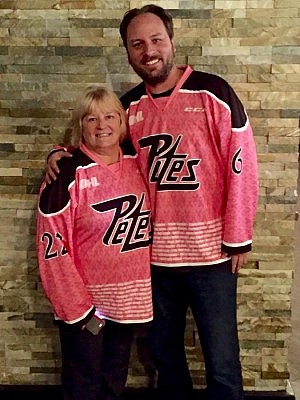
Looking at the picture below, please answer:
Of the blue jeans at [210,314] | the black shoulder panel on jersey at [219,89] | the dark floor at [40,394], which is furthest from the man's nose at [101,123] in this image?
the dark floor at [40,394]

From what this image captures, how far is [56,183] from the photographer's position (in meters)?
1.87

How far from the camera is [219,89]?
74.2 inches

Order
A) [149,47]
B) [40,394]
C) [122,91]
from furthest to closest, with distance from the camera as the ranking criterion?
1. [40,394]
2. [122,91]
3. [149,47]

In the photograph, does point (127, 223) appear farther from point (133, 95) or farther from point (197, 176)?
point (133, 95)

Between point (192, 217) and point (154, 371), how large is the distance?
2.37 ft

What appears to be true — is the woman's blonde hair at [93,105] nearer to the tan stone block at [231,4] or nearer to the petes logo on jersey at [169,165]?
the petes logo on jersey at [169,165]

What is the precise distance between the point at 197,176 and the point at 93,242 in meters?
0.35

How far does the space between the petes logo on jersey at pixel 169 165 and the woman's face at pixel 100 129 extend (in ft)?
0.39

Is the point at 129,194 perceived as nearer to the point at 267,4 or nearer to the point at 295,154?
the point at 295,154

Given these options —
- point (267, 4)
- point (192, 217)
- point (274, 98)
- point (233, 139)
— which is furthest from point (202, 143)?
point (267, 4)

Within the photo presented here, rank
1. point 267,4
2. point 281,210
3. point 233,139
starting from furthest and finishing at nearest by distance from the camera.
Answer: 1. point 281,210
2. point 267,4
3. point 233,139

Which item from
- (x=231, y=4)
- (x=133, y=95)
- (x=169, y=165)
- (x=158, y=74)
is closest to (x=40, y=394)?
(x=169, y=165)

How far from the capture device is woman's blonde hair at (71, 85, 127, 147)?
6.18ft

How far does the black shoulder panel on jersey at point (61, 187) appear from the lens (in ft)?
6.05
